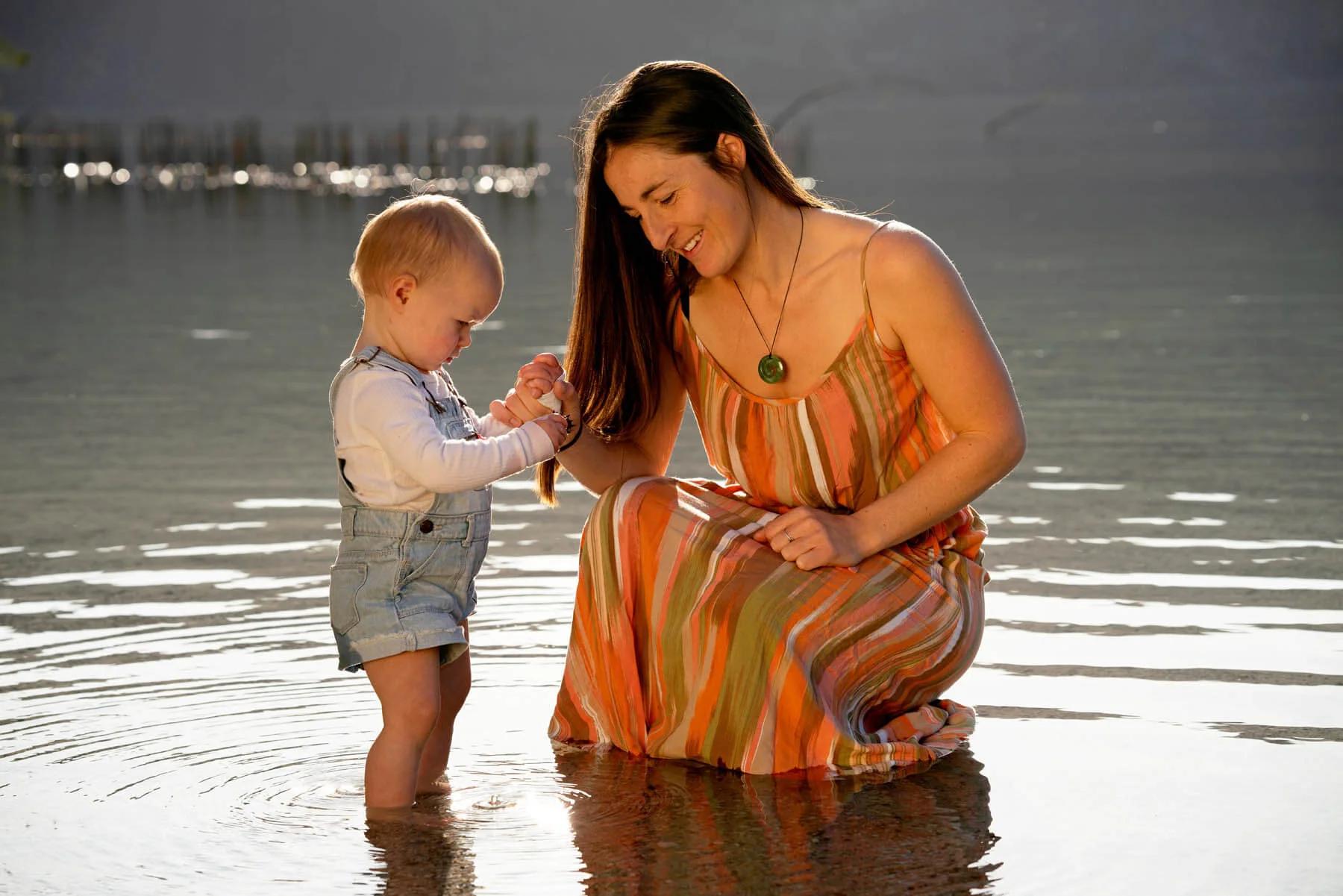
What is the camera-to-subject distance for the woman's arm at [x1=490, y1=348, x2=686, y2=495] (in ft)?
12.6

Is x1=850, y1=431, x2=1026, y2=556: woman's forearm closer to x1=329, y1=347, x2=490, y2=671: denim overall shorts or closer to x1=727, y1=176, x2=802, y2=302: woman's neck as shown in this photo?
x1=727, y1=176, x2=802, y2=302: woman's neck

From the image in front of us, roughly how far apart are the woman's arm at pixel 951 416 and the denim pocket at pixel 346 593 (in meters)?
0.74

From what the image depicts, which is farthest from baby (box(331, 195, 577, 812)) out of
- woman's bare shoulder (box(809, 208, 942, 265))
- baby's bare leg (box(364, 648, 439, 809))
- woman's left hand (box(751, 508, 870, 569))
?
woman's bare shoulder (box(809, 208, 942, 265))

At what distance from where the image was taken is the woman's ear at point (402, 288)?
10.5 ft

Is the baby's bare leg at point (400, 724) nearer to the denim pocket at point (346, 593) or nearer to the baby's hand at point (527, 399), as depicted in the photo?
the denim pocket at point (346, 593)

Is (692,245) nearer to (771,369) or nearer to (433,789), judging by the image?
(771,369)

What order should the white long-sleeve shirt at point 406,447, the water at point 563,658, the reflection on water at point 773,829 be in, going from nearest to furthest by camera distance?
the reflection on water at point 773,829, the water at point 563,658, the white long-sleeve shirt at point 406,447

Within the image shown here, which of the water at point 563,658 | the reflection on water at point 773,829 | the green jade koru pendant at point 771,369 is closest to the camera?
the reflection on water at point 773,829

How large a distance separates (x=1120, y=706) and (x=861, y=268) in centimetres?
99

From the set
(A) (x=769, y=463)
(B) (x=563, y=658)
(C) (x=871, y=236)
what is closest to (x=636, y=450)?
(A) (x=769, y=463)

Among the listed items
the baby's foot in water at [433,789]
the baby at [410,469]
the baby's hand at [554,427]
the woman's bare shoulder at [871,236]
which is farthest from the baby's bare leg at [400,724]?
the woman's bare shoulder at [871,236]

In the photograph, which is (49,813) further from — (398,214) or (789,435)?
(789,435)

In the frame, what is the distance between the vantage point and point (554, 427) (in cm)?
336

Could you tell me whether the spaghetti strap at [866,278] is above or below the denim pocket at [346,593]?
above
